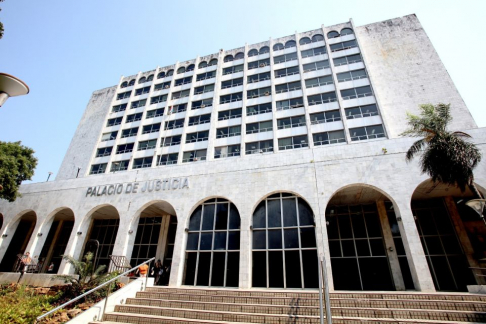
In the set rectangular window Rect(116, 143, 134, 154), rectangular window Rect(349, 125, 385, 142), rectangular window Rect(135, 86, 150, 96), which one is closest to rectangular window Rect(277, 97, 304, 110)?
rectangular window Rect(349, 125, 385, 142)

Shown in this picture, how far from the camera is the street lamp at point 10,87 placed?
501 centimetres

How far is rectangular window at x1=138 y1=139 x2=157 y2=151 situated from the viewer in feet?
103

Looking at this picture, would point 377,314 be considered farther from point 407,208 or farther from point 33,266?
point 33,266

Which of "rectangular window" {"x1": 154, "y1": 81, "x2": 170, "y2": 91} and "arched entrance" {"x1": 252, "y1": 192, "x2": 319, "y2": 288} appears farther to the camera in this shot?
"rectangular window" {"x1": 154, "y1": 81, "x2": 170, "y2": 91}

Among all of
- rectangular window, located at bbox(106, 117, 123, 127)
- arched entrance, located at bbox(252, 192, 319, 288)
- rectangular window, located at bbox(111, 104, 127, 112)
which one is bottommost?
arched entrance, located at bbox(252, 192, 319, 288)

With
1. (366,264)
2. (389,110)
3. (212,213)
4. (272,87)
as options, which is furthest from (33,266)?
(389,110)

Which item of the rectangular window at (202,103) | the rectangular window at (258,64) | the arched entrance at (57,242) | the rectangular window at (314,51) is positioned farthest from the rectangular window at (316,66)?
the arched entrance at (57,242)

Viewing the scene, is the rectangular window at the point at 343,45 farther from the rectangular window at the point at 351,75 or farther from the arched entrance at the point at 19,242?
the arched entrance at the point at 19,242

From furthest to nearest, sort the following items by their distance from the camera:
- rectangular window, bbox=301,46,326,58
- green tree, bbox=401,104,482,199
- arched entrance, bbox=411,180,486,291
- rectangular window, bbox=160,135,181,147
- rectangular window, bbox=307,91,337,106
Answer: rectangular window, bbox=301,46,326,58 → rectangular window, bbox=160,135,181,147 → rectangular window, bbox=307,91,337,106 → arched entrance, bbox=411,180,486,291 → green tree, bbox=401,104,482,199

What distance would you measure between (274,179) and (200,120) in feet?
59.8

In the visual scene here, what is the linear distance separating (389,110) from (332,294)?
23464 millimetres

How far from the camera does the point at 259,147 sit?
27.7m

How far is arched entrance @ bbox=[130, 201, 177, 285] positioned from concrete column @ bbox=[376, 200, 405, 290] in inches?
636

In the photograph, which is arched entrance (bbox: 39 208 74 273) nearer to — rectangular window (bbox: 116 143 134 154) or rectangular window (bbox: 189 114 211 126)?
rectangular window (bbox: 116 143 134 154)
